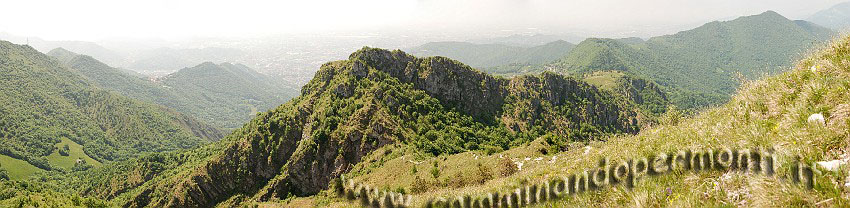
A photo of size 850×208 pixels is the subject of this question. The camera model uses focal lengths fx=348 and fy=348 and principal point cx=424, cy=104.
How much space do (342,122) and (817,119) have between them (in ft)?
265

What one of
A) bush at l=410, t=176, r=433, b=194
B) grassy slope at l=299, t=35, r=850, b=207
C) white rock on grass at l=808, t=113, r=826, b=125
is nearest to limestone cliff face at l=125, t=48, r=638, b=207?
bush at l=410, t=176, r=433, b=194

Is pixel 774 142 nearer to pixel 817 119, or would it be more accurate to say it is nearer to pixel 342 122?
pixel 817 119

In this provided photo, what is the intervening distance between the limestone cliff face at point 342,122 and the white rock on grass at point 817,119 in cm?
6940

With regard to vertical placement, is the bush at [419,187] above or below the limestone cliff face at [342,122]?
above

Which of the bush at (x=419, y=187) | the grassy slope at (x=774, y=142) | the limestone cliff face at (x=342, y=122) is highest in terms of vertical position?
the grassy slope at (x=774, y=142)

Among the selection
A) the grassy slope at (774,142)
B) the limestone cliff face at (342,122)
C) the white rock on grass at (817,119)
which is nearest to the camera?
the grassy slope at (774,142)

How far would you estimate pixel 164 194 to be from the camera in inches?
3735

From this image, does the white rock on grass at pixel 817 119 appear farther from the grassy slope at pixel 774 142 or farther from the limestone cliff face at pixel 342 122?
the limestone cliff face at pixel 342 122

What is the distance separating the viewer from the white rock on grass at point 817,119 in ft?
19.0

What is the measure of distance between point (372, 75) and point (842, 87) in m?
98.3

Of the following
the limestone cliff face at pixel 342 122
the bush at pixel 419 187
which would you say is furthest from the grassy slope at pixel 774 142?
the limestone cliff face at pixel 342 122

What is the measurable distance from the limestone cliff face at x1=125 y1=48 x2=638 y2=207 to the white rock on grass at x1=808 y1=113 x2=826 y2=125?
69.4 m

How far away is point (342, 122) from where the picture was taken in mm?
82312

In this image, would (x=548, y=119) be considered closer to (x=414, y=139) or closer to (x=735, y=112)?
(x=414, y=139)
